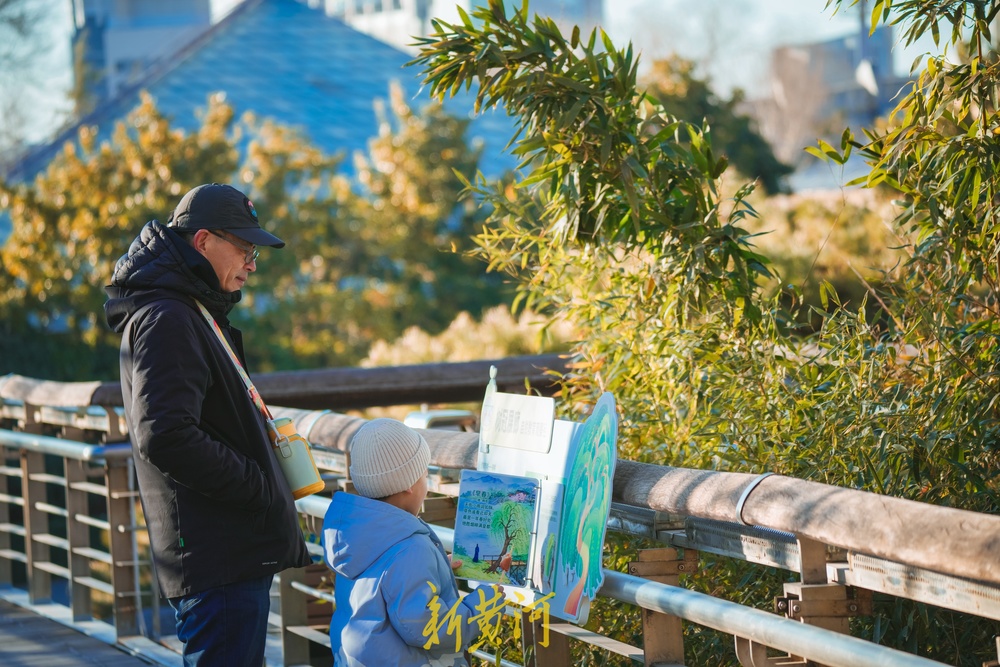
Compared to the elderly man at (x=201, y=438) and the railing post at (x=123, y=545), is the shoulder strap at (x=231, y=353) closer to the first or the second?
the elderly man at (x=201, y=438)

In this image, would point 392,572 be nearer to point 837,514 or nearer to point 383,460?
point 383,460

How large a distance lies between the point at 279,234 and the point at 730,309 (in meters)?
14.4

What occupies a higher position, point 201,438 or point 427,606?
point 201,438

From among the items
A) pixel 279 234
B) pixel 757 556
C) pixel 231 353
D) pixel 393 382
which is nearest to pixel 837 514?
pixel 757 556

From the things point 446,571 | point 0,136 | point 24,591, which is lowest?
point 24,591

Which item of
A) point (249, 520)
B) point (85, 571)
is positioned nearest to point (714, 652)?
point (249, 520)

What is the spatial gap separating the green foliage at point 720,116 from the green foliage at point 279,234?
3540mm

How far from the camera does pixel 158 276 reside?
277 cm

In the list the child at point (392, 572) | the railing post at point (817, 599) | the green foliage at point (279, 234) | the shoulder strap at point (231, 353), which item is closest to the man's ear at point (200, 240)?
the shoulder strap at point (231, 353)

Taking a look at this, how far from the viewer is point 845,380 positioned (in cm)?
336

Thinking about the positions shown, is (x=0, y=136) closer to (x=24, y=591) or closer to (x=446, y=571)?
(x=24, y=591)

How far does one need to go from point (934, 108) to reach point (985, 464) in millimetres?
1004

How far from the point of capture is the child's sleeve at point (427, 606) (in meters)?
2.48

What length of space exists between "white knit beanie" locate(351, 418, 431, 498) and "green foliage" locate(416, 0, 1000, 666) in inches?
40.3
